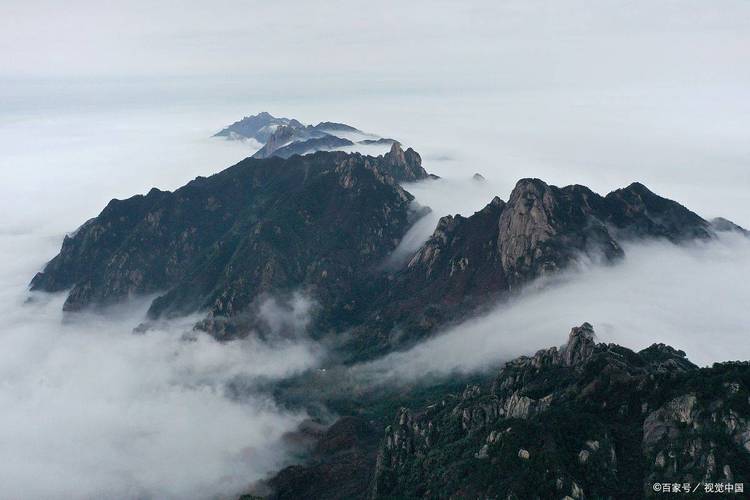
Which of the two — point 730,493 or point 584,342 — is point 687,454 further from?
point 584,342

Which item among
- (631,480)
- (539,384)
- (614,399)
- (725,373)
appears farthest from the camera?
(539,384)

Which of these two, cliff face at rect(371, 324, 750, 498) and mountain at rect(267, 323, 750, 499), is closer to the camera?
mountain at rect(267, 323, 750, 499)

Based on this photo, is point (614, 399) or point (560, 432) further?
point (614, 399)

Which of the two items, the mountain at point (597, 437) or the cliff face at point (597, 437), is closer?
the mountain at point (597, 437)

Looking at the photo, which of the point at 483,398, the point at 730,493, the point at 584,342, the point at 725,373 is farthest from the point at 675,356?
the point at 730,493
